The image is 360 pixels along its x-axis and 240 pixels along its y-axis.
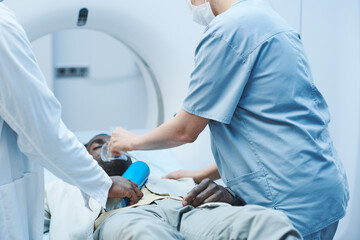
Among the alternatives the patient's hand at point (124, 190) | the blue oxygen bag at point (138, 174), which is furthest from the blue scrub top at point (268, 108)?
the blue oxygen bag at point (138, 174)

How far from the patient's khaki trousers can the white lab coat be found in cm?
10

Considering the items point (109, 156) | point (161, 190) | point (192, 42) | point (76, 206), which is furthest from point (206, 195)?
point (192, 42)

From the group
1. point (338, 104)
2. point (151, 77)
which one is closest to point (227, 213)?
point (338, 104)

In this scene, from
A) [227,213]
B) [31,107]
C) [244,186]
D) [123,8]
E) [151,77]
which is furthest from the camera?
[151,77]

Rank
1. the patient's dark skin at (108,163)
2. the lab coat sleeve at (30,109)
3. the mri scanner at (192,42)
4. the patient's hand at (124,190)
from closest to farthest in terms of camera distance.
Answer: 1. the lab coat sleeve at (30,109)
2. the patient's hand at (124,190)
3. the patient's dark skin at (108,163)
4. the mri scanner at (192,42)

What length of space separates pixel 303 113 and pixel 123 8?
1132mm

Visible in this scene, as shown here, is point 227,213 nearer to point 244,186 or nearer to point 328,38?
point 244,186

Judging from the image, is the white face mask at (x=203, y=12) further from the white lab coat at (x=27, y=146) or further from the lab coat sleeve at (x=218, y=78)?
the white lab coat at (x=27, y=146)

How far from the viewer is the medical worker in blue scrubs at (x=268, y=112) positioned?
3.79 ft

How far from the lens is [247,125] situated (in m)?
1.20

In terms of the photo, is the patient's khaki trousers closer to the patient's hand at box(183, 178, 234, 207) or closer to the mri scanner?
the patient's hand at box(183, 178, 234, 207)

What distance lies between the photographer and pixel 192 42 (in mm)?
2088

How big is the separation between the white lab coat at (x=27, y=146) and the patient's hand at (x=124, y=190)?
71 mm

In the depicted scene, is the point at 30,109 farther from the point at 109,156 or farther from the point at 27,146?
the point at 109,156
